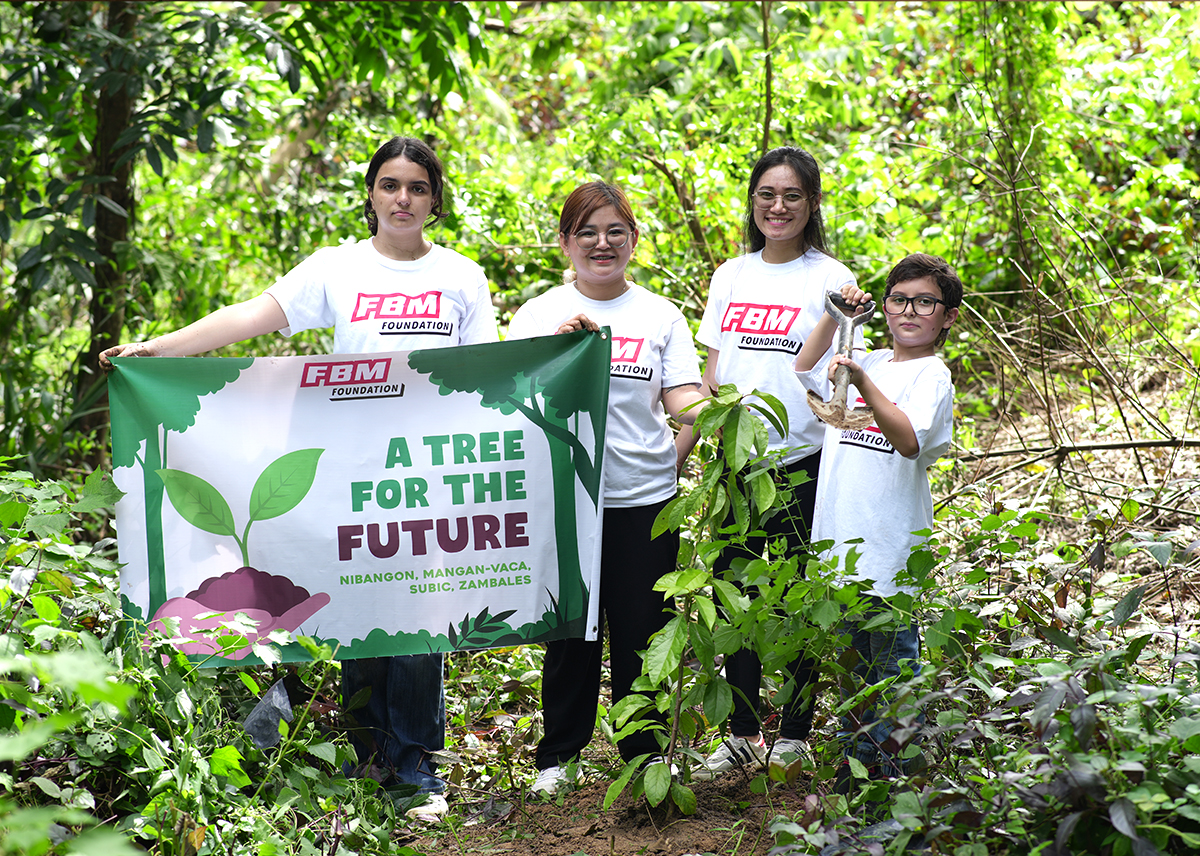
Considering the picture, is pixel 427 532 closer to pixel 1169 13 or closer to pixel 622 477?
pixel 622 477

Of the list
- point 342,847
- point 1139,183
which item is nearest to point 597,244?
point 342,847

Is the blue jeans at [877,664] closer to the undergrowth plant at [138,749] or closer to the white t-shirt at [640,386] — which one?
the white t-shirt at [640,386]

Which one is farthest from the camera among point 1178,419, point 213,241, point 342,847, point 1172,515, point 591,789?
point 213,241

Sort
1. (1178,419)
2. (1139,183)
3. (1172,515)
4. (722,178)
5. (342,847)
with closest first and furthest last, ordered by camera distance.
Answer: (342,847) < (1172,515) < (1178,419) < (722,178) < (1139,183)

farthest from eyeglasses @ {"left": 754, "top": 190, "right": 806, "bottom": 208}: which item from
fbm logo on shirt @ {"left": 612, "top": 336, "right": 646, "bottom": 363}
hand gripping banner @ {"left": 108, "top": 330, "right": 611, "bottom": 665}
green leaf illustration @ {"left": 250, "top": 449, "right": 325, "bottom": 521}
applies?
green leaf illustration @ {"left": 250, "top": 449, "right": 325, "bottom": 521}

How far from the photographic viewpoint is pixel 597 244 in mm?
3027

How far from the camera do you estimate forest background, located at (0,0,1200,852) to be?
4.27 m

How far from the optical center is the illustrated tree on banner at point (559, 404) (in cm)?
305

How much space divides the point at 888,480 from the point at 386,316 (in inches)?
61.3

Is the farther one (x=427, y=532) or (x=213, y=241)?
(x=213, y=241)

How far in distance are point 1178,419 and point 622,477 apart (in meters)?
3.22

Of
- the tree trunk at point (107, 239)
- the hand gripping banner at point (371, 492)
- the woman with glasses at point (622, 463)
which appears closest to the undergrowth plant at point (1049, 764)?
the woman with glasses at point (622, 463)

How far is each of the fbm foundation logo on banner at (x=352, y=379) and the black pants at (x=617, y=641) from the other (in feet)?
2.58

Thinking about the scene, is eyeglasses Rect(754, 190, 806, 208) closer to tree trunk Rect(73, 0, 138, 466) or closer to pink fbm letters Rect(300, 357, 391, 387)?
pink fbm letters Rect(300, 357, 391, 387)
